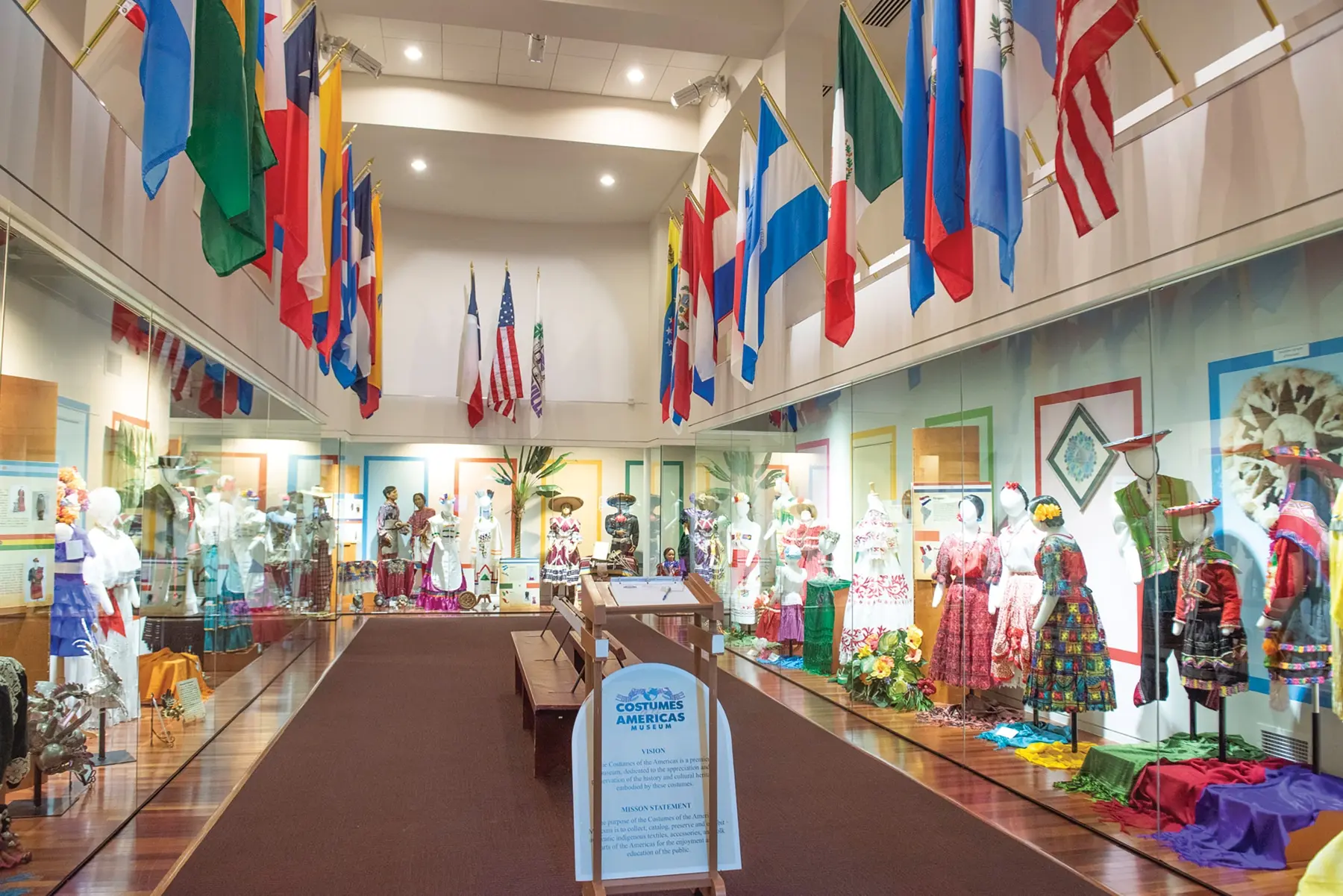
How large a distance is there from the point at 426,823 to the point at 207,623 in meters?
2.44

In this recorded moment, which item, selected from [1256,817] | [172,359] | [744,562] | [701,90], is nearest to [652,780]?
[1256,817]

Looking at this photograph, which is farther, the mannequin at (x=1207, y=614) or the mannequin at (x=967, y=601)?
the mannequin at (x=967, y=601)

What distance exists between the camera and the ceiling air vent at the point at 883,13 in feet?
26.9

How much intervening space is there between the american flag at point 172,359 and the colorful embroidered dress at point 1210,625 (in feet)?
15.5

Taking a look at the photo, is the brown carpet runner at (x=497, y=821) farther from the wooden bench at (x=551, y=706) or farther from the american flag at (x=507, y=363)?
the american flag at (x=507, y=363)

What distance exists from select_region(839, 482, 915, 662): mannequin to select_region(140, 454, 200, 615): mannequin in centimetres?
432

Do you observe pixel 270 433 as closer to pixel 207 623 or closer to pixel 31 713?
pixel 207 623

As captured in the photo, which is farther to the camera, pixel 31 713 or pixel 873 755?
pixel 873 755

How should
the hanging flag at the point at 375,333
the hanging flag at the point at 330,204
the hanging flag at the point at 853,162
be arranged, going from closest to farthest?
the hanging flag at the point at 853,162 → the hanging flag at the point at 330,204 → the hanging flag at the point at 375,333

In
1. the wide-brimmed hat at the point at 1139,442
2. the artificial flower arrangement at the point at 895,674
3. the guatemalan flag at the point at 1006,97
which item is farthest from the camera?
the artificial flower arrangement at the point at 895,674

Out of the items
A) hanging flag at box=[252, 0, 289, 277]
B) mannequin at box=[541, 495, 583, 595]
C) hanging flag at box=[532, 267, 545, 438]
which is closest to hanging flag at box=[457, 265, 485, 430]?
→ hanging flag at box=[532, 267, 545, 438]

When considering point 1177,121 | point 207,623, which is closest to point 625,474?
point 207,623

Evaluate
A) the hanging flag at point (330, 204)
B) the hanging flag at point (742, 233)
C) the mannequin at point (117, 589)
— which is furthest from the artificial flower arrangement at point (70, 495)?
the hanging flag at point (742, 233)

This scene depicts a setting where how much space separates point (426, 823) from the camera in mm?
3871
